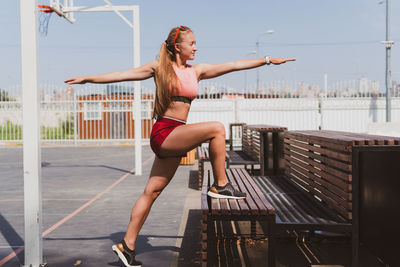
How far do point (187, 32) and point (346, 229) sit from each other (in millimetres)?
2067

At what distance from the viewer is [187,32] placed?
3.61 m

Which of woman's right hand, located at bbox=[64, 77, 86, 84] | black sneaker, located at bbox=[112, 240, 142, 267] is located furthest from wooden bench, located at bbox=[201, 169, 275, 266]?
woman's right hand, located at bbox=[64, 77, 86, 84]

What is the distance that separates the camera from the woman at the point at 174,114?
346cm

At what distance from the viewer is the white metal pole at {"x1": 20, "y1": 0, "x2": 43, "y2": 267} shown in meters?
4.16

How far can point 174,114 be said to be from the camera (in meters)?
3.52

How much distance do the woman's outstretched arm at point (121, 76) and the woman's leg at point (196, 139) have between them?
0.54 meters

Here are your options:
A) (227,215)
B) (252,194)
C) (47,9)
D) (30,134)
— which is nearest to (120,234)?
(30,134)

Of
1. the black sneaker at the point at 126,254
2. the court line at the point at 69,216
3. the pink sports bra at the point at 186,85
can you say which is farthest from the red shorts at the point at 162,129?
the court line at the point at 69,216

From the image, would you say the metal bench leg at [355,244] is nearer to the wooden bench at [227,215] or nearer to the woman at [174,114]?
the wooden bench at [227,215]

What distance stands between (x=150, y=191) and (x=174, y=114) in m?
0.70

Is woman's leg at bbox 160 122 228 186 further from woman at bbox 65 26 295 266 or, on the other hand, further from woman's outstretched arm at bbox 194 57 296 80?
woman's outstretched arm at bbox 194 57 296 80

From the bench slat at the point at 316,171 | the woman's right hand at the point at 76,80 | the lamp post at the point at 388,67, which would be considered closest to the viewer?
the woman's right hand at the point at 76,80

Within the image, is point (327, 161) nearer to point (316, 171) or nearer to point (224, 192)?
point (316, 171)

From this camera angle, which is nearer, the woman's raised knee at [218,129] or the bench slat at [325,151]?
the woman's raised knee at [218,129]
